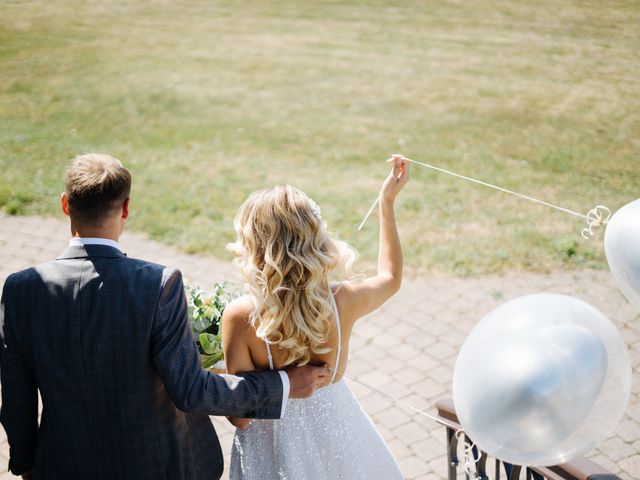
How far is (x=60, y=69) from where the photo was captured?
14453 mm

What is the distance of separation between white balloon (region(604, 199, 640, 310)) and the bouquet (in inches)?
67.1

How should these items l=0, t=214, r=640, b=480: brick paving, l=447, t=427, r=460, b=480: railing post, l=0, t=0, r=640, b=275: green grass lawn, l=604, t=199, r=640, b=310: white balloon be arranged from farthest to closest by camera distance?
1. l=0, t=0, r=640, b=275: green grass lawn
2. l=0, t=214, r=640, b=480: brick paving
3. l=447, t=427, r=460, b=480: railing post
4. l=604, t=199, r=640, b=310: white balloon

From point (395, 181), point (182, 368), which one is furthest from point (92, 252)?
point (395, 181)

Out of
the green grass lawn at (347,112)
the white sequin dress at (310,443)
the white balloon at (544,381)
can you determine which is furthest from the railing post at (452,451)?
the green grass lawn at (347,112)

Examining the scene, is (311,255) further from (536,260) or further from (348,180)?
(348,180)

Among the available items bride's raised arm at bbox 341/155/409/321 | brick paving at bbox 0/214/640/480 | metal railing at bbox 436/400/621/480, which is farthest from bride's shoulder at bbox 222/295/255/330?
brick paving at bbox 0/214/640/480

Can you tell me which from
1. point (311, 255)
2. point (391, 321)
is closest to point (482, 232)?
point (391, 321)

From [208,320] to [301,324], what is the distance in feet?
2.43

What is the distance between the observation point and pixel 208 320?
3.18 metres

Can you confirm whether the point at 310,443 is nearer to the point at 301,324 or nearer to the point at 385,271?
the point at 301,324

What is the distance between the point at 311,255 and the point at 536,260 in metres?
4.78

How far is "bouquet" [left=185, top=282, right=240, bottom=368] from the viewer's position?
306cm

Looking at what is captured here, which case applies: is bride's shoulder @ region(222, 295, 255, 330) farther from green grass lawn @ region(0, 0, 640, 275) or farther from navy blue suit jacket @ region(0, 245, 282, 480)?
green grass lawn @ region(0, 0, 640, 275)

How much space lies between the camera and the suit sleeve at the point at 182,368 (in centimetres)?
232
